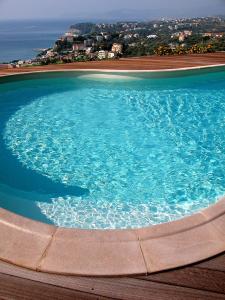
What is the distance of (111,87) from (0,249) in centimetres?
753

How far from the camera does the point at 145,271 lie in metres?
2.26

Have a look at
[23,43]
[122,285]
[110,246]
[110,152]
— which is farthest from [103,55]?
[23,43]

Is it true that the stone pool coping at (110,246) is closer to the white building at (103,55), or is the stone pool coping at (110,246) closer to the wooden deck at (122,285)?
the wooden deck at (122,285)

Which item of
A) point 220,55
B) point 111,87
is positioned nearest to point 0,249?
point 111,87

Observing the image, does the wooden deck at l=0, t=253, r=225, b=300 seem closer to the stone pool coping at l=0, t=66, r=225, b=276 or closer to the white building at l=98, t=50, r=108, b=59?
the stone pool coping at l=0, t=66, r=225, b=276

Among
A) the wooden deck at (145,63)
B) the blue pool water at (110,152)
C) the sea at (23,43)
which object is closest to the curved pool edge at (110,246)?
the blue pool water at (110,152)

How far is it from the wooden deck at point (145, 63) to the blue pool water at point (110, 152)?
83 cm

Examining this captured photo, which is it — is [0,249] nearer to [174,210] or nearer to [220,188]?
[174,210]

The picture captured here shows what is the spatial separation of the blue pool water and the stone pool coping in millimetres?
1299

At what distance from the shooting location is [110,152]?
570 cm

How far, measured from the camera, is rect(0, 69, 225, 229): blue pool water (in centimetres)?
426

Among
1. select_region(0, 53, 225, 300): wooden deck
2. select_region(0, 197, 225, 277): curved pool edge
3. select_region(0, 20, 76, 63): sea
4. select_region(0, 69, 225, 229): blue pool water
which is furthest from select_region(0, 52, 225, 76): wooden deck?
select_region(0, 20, 76, 63): sea

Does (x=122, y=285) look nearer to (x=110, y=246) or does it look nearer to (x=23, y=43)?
(x=110, y=246)

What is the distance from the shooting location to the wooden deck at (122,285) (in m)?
2.07
